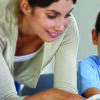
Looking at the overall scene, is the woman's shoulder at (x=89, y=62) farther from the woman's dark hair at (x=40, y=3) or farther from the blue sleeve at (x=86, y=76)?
the woman's dark hair at (x=40, y=3)

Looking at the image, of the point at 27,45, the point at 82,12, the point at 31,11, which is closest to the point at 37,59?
the point at 27,45

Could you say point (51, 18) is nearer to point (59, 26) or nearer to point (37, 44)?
point (59, 26)

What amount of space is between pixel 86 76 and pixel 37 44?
0.28 m

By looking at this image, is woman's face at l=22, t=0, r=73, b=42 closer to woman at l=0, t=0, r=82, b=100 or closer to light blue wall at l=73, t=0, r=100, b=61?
woman at l=0, t=0, r=82, b=100

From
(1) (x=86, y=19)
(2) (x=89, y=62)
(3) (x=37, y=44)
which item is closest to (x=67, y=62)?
(3) (x=37, y=44)

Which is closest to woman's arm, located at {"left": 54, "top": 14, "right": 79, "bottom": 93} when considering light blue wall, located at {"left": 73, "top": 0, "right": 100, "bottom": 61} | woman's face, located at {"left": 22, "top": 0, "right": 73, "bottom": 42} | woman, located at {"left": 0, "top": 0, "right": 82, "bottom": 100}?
woman, located at {"left": 0, "top": 0, "right": 82, "bottom": 100}

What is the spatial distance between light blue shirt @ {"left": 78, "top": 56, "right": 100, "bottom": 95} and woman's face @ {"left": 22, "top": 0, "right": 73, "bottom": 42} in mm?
357

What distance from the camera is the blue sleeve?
125 centimetres

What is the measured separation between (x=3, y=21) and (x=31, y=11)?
0.10 meters

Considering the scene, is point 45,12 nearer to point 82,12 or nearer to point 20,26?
point 20,26

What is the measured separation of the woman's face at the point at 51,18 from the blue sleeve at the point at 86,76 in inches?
14.0

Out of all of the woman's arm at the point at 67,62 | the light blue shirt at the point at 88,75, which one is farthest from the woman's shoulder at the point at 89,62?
the woman's arm at the point at 67,62

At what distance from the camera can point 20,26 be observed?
107 cm

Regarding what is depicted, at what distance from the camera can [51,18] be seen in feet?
3.12
